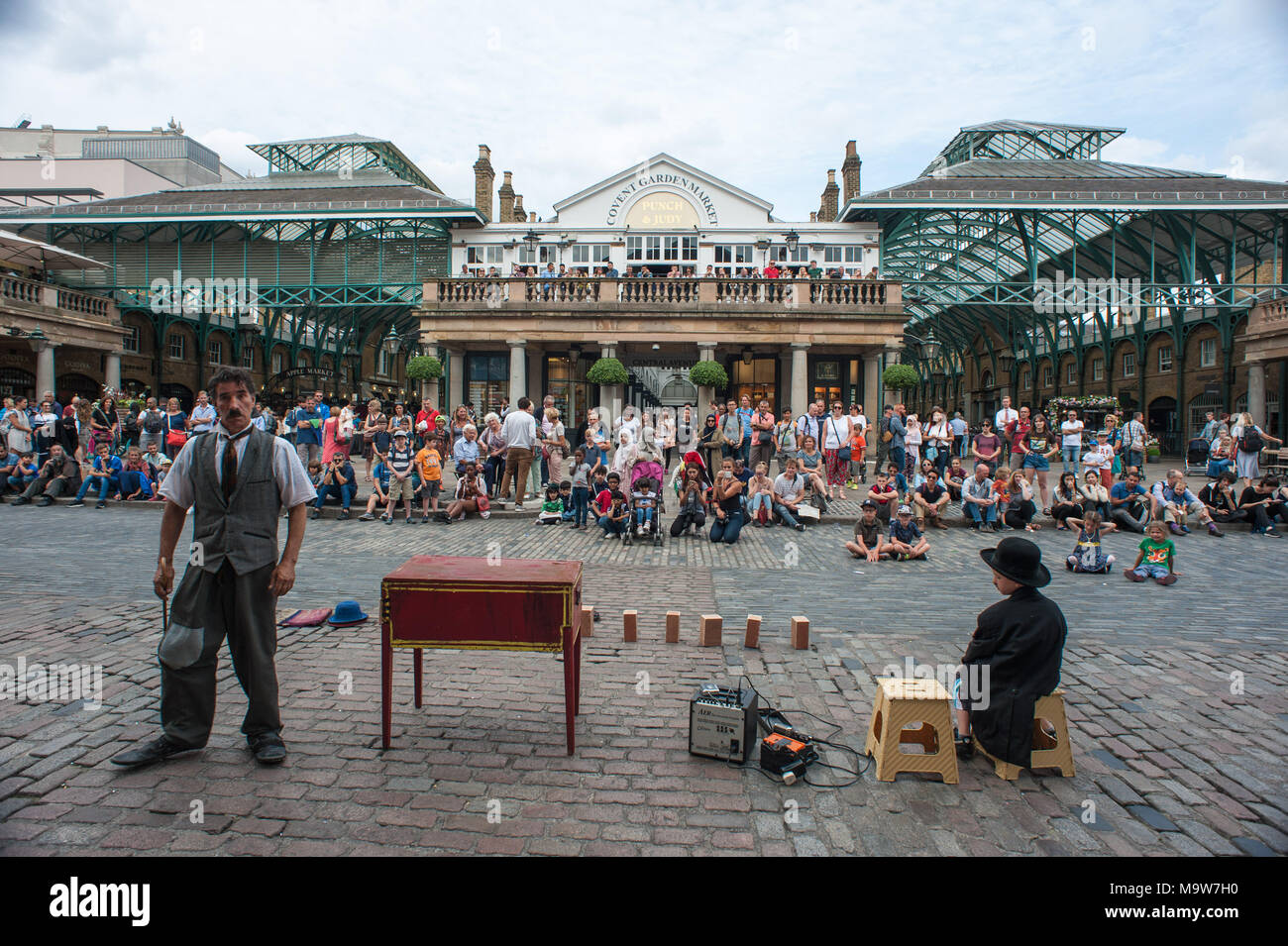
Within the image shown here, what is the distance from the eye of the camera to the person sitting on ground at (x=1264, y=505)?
531 inches

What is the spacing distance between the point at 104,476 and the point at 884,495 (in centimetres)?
1526

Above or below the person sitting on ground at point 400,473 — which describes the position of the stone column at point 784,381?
above

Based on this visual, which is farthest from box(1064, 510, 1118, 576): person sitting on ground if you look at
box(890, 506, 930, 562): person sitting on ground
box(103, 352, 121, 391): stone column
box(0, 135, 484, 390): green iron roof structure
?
box(103, 352, 121, 391): stone column

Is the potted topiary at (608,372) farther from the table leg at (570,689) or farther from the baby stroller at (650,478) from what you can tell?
the table leg at (570,689)

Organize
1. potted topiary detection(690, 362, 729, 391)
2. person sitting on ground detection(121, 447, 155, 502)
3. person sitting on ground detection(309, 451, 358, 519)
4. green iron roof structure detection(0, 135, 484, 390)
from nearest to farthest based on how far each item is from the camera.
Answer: person sitting on ground detection(309, 451, 358, 519)
person sitting on ground detection(121, 447, 155, 502)
potted topiary detection(690, 362, 729, 391)
green iron roof structure detection(0, 135, 484, 390)

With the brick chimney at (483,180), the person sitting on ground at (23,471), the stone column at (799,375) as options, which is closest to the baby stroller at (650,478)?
the person sitting on ground at (23,471)

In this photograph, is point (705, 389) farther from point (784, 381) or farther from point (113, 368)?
point (113, 368)

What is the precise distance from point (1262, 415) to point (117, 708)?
35568 millimetres

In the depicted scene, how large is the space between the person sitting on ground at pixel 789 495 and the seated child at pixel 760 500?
0.12 meters

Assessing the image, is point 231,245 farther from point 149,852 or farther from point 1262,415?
point 1262,415

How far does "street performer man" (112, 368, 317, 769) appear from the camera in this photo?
393 centimetres

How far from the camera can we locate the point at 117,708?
4.63 m

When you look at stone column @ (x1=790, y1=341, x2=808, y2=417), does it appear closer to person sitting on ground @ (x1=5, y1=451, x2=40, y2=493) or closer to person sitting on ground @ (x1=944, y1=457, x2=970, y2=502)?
person sitting on ground @ (x1=944, y1=457, x2=970, y2=502)

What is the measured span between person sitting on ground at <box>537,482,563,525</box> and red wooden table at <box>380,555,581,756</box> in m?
9.45
